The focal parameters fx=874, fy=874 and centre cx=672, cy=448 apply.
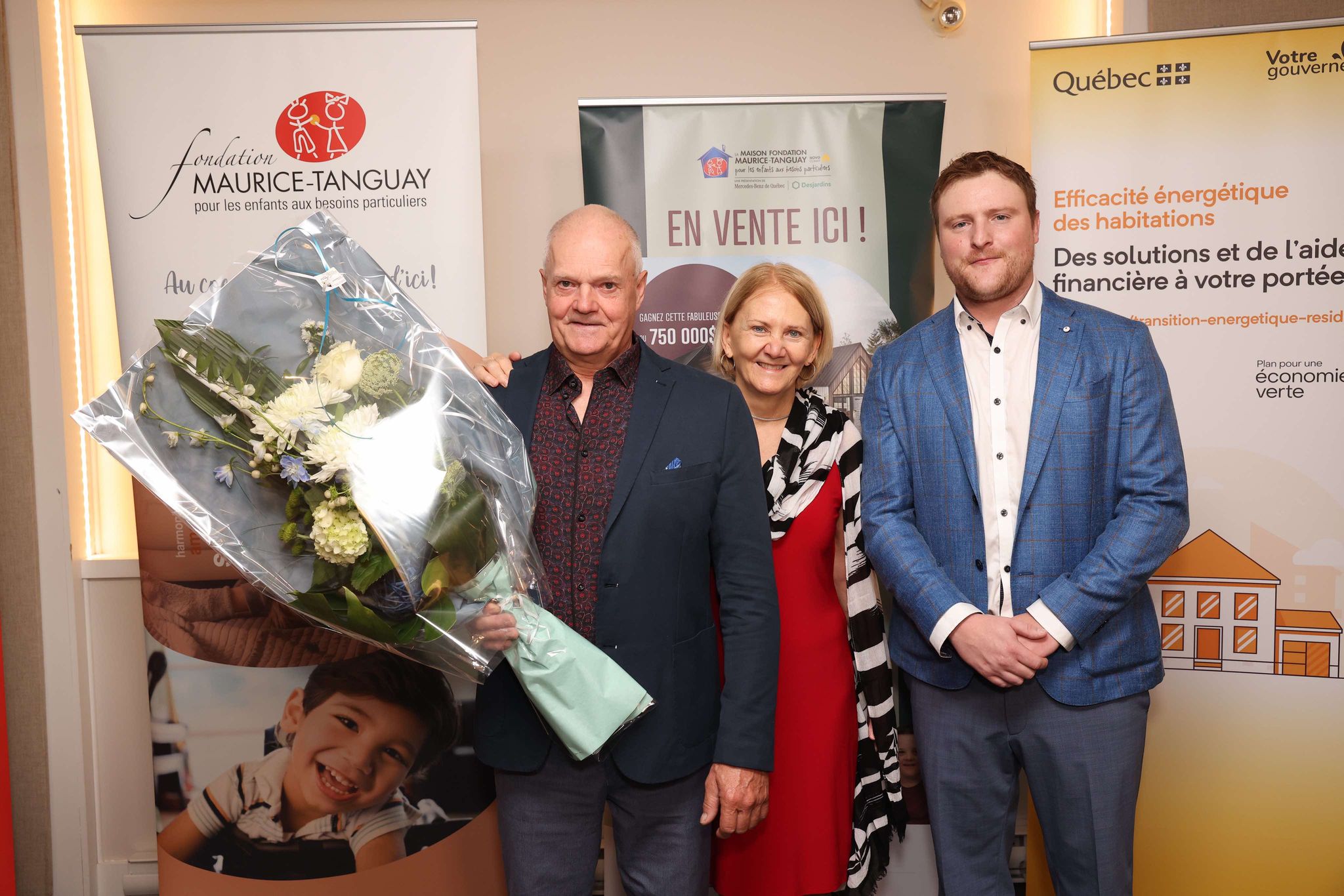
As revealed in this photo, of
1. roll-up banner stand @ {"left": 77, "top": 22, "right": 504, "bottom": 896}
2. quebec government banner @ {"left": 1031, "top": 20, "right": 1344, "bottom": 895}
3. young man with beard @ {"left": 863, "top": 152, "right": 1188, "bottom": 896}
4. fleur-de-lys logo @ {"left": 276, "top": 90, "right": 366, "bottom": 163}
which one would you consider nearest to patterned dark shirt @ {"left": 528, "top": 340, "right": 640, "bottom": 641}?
young man with beard @ {"left": 863, "top": 152, "right": 1188, "bottom": 896}

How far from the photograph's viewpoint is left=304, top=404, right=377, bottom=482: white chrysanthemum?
1.30 meters

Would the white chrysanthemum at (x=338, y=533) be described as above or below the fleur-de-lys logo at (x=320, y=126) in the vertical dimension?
below

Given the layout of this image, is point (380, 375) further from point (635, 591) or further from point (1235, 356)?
point (1235, 356)

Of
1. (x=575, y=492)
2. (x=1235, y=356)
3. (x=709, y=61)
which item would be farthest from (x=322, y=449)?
(x=1235, y=356)

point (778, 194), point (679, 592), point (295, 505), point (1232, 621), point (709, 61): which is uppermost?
point (709, 61)

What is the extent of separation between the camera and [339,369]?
1.37 metres

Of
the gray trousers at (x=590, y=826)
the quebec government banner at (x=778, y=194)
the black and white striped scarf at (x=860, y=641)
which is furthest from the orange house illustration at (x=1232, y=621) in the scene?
the gray trousers at (x=590, y=826)

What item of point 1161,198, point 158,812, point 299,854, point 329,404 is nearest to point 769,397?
point 329,404

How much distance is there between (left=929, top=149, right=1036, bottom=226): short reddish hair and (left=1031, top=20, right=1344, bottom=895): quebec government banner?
73cm

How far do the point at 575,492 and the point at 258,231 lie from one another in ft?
5.07

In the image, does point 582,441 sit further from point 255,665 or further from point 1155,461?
point 255,665

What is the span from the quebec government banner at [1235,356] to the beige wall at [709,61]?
562 millimetres

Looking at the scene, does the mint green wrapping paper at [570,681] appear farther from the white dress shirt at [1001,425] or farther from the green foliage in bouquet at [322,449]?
the white dress shirt at [1001,425]

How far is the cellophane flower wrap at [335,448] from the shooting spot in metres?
1.32
